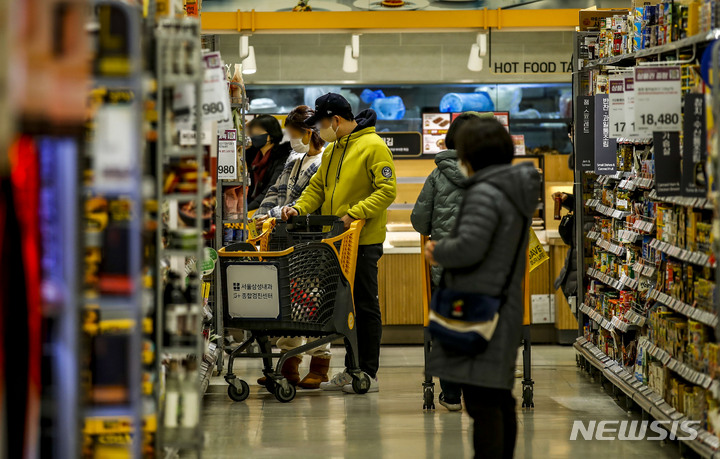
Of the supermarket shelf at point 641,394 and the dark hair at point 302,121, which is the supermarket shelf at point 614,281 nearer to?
the supermarket shelf at point 641,394

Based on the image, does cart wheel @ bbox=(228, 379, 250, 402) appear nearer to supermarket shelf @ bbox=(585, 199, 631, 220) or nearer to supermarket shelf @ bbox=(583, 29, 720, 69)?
supermarket shelf @ bbox=(585, 199, 631, 220)

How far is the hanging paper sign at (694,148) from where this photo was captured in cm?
398

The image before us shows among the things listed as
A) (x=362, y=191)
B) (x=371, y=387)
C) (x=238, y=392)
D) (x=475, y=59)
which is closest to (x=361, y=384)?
Answer: (x=371, y=387)

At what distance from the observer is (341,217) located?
19.6ft

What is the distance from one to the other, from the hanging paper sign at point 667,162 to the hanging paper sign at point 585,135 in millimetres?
1822

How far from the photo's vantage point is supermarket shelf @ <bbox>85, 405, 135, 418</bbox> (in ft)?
9.69

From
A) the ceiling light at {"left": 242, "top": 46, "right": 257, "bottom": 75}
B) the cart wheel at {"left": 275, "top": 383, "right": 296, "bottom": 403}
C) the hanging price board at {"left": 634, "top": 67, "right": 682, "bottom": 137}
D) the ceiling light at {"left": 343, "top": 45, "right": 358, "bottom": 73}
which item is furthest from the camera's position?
the ceiling light at {"left": 343, "top": 45, "right": 358, "bottom": 73}

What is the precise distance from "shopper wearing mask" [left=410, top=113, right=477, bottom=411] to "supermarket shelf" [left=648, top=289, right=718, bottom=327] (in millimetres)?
1146

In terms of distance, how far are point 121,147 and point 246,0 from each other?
837 cm

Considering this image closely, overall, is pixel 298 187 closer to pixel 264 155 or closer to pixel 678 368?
pixel 264 155

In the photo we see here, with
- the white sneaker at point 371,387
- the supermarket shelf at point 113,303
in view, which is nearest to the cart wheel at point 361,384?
the white sneaker at point 371,387

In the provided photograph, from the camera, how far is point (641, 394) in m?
5.13

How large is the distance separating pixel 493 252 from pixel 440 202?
167cm

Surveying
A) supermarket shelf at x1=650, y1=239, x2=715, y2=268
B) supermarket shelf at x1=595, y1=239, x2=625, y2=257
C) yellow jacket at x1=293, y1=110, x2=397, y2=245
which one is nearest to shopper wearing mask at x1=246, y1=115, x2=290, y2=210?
yellow jacket at x1=293, y1=110, x2=397, y2=245
